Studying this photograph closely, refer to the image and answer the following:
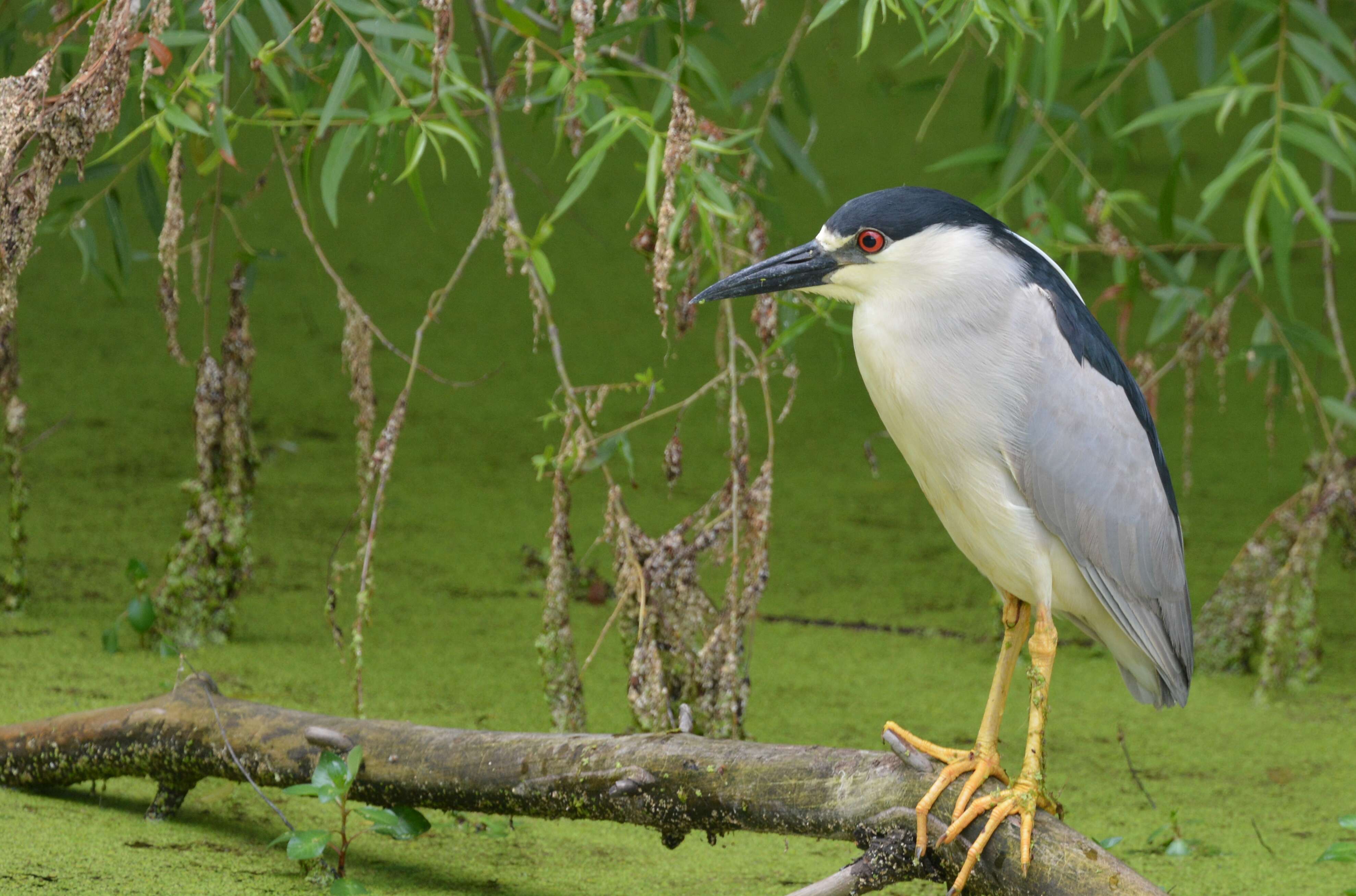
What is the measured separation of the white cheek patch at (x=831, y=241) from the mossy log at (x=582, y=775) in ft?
1.80

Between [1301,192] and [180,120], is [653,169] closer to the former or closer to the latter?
[180,120]

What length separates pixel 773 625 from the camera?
111 inches

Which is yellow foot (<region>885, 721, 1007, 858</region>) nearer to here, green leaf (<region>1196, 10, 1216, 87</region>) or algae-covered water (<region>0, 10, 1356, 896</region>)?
algae-covered water (<region>0, 10, 1356, 896</region>)

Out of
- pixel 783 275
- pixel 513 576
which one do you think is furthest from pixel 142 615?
pixel 783 275

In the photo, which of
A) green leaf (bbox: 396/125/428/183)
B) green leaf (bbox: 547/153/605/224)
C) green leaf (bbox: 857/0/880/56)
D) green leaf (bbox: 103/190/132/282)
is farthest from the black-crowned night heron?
green leaf (bbox: 103/190/132/282)

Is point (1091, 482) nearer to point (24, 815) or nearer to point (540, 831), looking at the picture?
point (540, 831)

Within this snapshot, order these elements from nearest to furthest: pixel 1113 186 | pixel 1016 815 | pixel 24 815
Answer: pixel 1016 815 → pixel 24 815 → pixel 1113 186

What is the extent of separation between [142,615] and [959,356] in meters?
1.47

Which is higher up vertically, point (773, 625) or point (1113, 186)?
point (1113, 186)

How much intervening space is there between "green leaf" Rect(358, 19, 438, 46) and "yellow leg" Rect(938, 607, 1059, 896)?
3.46 ft

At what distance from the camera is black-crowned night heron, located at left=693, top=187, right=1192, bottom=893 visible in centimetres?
147

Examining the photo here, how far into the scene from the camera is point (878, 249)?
1.49m

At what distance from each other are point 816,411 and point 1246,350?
1766mm

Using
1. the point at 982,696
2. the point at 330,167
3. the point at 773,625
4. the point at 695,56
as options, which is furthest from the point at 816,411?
the point at 330,167
